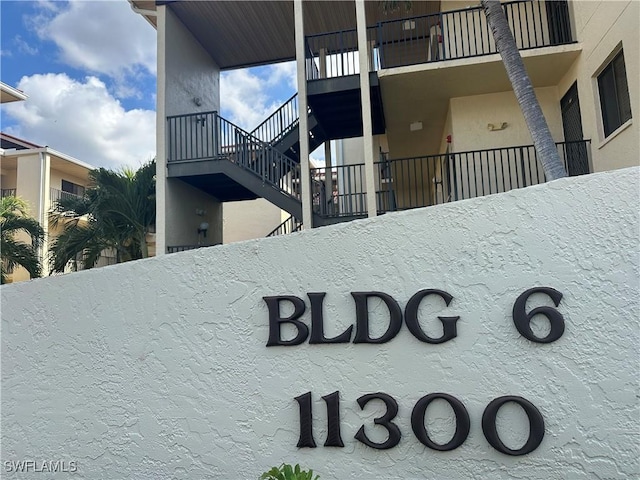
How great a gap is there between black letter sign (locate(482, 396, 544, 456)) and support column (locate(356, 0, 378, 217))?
6758 mm

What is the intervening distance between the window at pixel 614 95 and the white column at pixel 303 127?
5.77 metres

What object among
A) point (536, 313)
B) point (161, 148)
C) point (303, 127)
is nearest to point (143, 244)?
point (161, 148)

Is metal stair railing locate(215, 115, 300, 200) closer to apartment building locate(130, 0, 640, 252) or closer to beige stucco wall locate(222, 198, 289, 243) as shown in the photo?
apartment building locate(130, 0, 640, 252)

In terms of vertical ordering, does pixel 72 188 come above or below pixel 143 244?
above

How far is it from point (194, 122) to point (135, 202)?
8.58 ft

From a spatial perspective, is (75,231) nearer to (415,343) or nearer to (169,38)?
(169,38)

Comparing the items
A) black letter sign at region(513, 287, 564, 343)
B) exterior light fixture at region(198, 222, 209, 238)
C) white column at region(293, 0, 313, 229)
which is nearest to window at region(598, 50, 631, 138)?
white column at region(293, 0, 313, 229)

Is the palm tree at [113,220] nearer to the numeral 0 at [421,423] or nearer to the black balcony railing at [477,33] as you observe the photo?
the black balcony railing at [477,33]

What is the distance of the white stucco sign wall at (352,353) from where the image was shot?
3.14 metres

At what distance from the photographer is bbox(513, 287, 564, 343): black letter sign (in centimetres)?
317

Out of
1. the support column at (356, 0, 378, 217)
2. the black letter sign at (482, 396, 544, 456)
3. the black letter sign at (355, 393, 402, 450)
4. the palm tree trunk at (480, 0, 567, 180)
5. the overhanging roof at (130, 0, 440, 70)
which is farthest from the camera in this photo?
the overhanging roof at (130, 0, 440, 70)

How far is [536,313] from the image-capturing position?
127 inches

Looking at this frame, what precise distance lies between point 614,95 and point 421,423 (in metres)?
7.95

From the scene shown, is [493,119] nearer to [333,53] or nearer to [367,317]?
[333,53]
